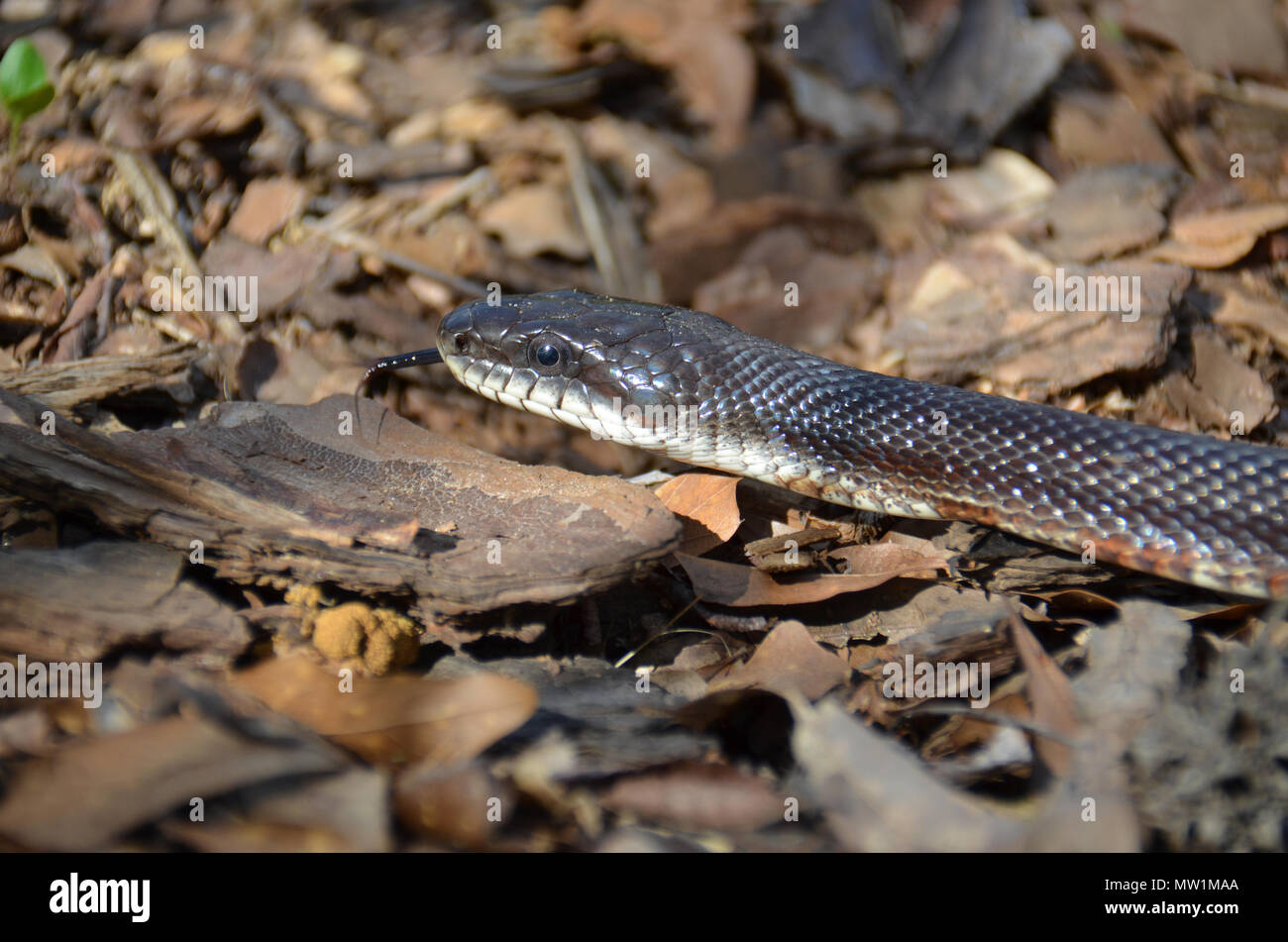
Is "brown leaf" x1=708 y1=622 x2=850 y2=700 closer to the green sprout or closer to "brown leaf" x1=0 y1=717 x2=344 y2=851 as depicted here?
"brown leaf" x1=0 y1=717 x2=344 y2=851

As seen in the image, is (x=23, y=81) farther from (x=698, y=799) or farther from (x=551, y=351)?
(x=698, y=799)

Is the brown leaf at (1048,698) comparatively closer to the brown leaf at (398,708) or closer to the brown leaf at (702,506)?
the brown leaf at (702,506)

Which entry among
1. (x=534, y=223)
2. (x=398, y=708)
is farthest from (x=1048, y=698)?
(x=534, y=223)

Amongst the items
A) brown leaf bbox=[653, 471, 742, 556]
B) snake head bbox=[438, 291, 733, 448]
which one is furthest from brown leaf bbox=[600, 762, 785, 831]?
snake head bbox=[438, 291, 733, 448]

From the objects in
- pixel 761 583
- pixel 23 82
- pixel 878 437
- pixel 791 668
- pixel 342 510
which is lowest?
pixel 791 668

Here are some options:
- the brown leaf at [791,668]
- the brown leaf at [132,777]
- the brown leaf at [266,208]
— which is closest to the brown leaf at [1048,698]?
the brown leaf at [791,668]
